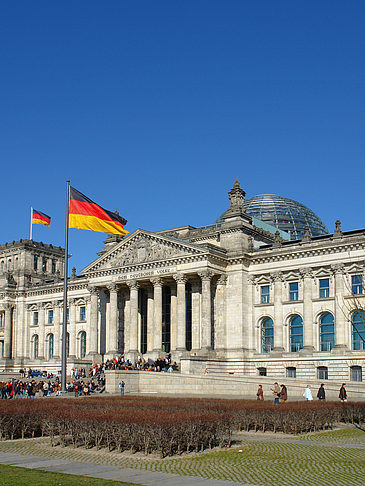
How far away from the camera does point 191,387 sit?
5328 cm

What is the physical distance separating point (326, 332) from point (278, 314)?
5.58 metres

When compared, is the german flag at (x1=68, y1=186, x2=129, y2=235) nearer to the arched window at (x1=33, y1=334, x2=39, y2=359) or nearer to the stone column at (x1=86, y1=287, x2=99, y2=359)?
the stone column at (x1=86, y1=287, x2=99, y2=359)

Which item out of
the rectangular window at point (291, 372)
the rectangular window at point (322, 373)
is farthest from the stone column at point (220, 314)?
the rectangular window at point (322, 373)

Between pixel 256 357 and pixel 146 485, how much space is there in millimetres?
53422

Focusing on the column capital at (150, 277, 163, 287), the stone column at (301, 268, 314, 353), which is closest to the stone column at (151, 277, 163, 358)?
the column capital at (150, 277, 163, 287)

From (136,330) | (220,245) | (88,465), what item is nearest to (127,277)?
(136,330)

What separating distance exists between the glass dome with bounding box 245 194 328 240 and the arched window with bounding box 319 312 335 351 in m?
25.3

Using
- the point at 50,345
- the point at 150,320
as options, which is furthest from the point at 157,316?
the point at 50,345

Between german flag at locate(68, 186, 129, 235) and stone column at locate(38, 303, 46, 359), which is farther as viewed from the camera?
stone column at locate(38, 303, 46, 359)

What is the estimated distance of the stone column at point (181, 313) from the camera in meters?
68.0

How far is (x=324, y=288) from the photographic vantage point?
64250 mm

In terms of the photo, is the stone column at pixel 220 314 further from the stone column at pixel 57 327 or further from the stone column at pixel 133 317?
the stone column at pixel 57 327

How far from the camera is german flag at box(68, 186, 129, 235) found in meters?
47.7

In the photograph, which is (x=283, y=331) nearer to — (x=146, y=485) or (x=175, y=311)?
(x=175, y=311)
